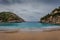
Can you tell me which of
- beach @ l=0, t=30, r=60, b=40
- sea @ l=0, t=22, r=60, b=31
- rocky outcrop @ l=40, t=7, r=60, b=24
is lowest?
beach @ l=0, t=30, r=60, b=40

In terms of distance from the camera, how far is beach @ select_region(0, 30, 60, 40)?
2.44 metres

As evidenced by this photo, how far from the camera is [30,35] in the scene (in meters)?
2.46

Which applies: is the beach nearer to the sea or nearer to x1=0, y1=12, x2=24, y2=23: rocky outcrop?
the sea

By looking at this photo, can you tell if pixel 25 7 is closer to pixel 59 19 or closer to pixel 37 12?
pixel 37 12

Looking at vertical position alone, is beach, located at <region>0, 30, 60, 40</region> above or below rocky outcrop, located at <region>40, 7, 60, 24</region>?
below

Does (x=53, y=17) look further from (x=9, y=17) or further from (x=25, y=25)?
(x=9, y=17)

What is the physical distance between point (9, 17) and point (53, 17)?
0.73 meters

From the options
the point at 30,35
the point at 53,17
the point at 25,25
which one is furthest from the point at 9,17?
the point at 53,17

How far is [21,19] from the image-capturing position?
2.56 m

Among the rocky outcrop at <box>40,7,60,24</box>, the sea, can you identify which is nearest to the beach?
the sea

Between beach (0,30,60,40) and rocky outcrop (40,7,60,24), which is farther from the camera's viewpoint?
rocky outcrop (40,7,60,24)

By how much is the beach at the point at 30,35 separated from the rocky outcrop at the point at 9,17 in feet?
0.72

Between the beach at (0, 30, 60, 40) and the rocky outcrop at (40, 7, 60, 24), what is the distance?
7.4 inches

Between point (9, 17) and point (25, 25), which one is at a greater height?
point (9, 17)
